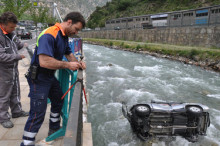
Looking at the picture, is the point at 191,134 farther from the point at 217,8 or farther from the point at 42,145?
the point at 217,8

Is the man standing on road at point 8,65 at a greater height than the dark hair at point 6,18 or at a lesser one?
lesser

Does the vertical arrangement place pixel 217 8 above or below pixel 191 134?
above

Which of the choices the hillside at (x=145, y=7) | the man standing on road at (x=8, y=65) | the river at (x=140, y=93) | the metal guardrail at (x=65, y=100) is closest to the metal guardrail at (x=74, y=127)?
the metal guardrail at (x=65, y=100)

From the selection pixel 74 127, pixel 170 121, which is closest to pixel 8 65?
pixel 74 127

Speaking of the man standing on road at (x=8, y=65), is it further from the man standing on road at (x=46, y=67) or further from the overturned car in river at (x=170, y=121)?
the overturned car in river at (x=170, y=121)

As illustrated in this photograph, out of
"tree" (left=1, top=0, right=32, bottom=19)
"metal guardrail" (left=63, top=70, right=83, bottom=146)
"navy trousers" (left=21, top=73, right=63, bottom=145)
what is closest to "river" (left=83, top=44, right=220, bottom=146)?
"navy trousers" (left=21, top=73, right=63, bottom=145)

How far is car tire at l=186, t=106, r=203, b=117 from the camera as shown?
425cm

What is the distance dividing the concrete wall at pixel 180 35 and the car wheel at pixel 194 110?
19098mm

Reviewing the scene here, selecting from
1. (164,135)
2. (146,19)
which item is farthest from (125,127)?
(146,19)

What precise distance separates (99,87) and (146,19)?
2089 inches

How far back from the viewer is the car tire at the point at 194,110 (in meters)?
4.25

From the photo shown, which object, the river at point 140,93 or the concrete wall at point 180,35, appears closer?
the river at point 140,93

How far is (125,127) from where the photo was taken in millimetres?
5914

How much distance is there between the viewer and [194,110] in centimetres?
431
